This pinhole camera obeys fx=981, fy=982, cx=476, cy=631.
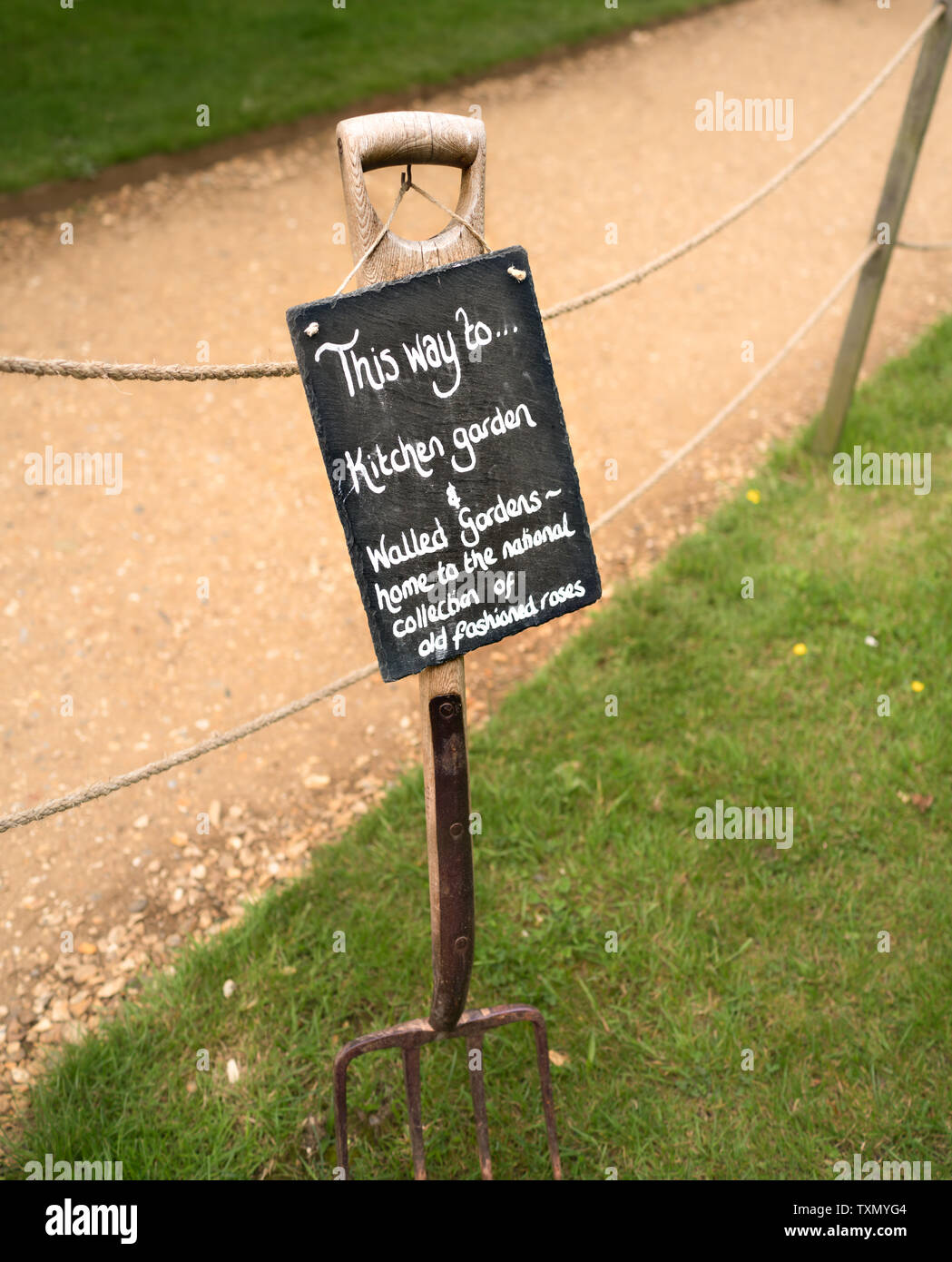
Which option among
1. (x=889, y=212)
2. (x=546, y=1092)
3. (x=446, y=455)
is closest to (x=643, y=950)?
(x=546, y=1092)

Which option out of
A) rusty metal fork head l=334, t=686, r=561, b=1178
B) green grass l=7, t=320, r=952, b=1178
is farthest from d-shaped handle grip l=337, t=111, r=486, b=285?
green grass l=7, t=320, r=952, b=1178

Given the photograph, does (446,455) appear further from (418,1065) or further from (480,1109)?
(480,1109)

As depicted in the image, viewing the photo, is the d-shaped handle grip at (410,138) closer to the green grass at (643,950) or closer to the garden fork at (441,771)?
the garden fork at (441,771)

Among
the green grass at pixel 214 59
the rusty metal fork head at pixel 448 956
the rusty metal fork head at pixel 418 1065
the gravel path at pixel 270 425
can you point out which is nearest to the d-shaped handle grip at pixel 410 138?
the rusty metal fork head at pixel 448 956

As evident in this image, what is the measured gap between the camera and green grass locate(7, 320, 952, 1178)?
2404 mm

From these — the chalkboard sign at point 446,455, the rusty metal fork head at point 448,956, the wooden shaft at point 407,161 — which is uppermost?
the wooden shaft at point 407,161

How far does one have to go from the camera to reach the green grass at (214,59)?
5.87 meters

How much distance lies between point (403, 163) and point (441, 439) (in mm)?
508

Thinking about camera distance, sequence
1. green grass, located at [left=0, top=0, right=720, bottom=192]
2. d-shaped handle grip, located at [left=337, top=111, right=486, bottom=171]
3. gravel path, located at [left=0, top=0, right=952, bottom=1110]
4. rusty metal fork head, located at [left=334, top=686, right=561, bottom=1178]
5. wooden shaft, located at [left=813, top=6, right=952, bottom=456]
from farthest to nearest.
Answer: green grass, located at [left=0, top=0, right=720, bottom=192], wooden shaft, located at [left=813, top=6, right=952, bottom=456], gravel path, located at [left=0, top=0, right=952, bottom=1110], rusty metal fork head, located at [left=334, top=686, right=561, bottom=1178], d-shaped handle grip, located at [left=337, top=111, right=486, bottom=171]

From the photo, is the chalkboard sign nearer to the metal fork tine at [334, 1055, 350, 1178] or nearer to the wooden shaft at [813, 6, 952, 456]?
the metal fork tine at [334, 1055, 350, 1178]

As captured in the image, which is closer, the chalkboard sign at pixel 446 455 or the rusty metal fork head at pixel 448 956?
the chalkboard sign at pixel 446 455

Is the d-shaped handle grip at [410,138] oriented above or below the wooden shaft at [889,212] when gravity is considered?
below

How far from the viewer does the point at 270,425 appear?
4.54m
